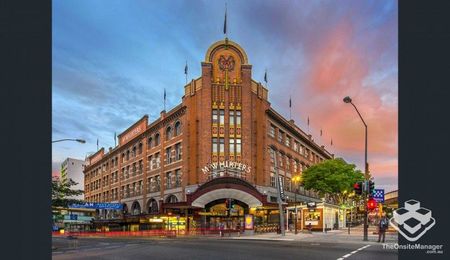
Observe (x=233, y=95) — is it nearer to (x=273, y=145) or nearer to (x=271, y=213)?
(x=273, y=145)

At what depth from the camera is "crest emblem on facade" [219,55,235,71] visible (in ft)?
199

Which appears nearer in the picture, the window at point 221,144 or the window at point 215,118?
the window at point 221,144

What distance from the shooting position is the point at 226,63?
60.8 meters

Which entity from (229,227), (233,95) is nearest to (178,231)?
(229,227)

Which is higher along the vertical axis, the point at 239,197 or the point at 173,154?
the point at 173,154

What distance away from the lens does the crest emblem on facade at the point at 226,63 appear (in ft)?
199

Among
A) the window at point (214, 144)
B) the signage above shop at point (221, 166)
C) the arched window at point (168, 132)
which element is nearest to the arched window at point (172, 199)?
the signage above shop at point (221, 166)

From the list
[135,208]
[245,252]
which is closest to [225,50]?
[135,208]

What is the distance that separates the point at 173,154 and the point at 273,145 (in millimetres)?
14959

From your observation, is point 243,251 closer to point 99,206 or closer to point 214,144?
point 214,144

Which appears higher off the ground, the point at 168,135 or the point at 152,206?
the point at 168,135

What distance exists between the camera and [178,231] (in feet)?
183

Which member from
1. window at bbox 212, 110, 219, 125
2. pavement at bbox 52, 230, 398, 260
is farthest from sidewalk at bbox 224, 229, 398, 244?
window at bbox 212, 110, 219, 125
